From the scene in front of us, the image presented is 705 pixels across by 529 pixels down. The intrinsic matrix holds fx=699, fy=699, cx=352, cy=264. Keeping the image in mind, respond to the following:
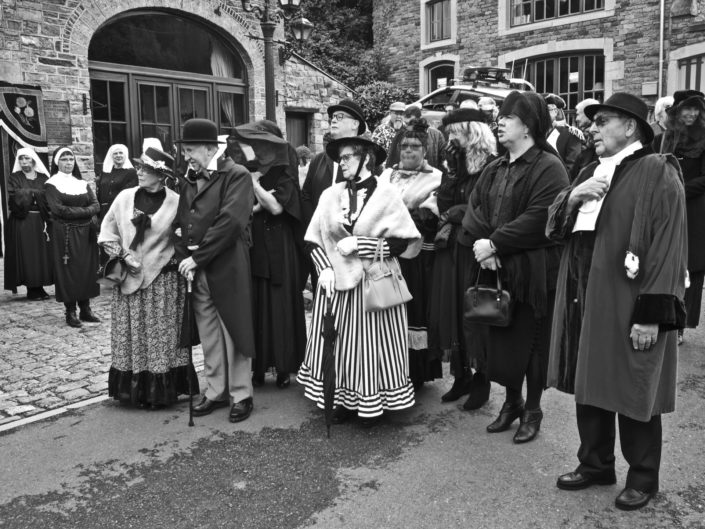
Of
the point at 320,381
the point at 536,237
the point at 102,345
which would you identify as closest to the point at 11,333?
the point at 102,345

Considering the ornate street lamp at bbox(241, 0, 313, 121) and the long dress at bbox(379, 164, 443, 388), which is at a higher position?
the ornate street lamp at bbox(241, 0, 313, 121)

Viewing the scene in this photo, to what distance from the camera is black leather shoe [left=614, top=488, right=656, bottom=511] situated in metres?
3.28

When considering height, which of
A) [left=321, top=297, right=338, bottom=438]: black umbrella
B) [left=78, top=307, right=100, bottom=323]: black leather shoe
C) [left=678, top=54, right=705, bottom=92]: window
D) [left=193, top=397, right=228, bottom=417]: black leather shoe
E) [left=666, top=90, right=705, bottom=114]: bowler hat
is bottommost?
[left=193, top=397, right=228, bottom=417]: black leather shoe

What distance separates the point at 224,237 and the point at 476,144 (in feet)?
5.66

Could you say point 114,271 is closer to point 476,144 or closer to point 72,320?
point 476,144

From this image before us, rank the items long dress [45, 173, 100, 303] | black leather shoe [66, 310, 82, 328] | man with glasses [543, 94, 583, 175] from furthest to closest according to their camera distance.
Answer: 1. man with glasses [543, 94, 583, 175]
2. long dress [45, 173, 100, 303]
3. black leather shoe [66, 310, 82, 328]

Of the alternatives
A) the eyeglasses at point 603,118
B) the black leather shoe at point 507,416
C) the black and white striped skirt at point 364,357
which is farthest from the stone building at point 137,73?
the eyeglasses at point 603,118

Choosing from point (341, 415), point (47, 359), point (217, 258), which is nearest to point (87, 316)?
point (47, 359)

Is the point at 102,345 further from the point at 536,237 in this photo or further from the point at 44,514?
the point at 536,237

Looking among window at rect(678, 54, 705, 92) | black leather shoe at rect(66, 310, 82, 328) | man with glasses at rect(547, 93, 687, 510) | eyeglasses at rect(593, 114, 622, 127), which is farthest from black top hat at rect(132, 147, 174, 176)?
window at rect(678, 54, 705, 92)

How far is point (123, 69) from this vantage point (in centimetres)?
1153

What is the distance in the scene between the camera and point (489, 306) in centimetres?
397

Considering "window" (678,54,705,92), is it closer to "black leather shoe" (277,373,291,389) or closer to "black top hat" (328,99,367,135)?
"black top hat" (328,99,367,135)

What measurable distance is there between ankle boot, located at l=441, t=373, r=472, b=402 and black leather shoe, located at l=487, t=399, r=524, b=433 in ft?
1.82
